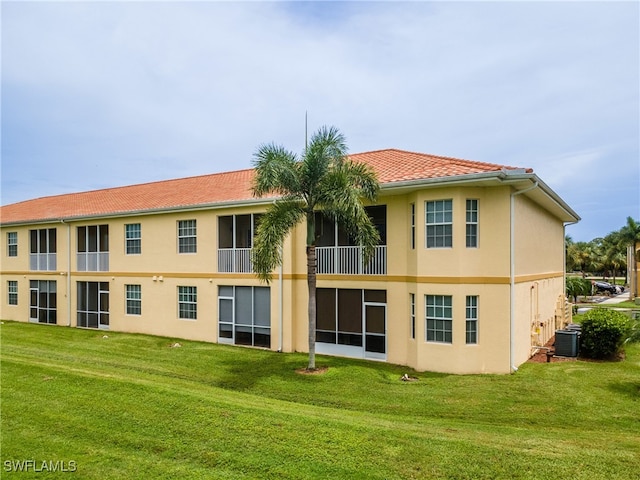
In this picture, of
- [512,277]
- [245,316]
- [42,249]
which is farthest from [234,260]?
[42,249]

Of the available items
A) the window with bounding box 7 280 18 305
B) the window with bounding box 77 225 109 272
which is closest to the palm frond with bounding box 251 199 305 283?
the window with bounding box 77 225 109 272

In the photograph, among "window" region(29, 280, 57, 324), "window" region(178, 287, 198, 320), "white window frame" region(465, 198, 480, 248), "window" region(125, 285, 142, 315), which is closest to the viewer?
"white window frame" region(465, 198, 480, 248)

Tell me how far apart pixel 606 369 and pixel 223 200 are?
14.5 meters

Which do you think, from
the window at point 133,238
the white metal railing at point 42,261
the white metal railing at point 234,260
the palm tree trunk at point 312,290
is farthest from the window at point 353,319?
the white metal railing at point 42,261

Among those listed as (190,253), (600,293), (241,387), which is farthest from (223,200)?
(600,293)

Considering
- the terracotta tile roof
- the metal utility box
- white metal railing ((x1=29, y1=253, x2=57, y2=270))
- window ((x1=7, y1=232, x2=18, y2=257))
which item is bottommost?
the metal utility box

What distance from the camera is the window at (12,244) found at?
2750 cm

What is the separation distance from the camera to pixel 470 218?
14.0m

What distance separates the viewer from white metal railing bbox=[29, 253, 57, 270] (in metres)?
25.3

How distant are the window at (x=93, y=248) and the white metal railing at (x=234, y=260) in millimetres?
7672

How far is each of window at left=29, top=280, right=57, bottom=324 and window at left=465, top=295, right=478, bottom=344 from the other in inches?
870

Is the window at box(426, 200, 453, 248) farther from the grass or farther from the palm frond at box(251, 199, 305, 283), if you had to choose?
the palm frond at box(251, 199, 305, 283)

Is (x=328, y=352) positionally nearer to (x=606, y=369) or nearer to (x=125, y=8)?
(x=606, y=369)

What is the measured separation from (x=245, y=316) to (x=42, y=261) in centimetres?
1466
